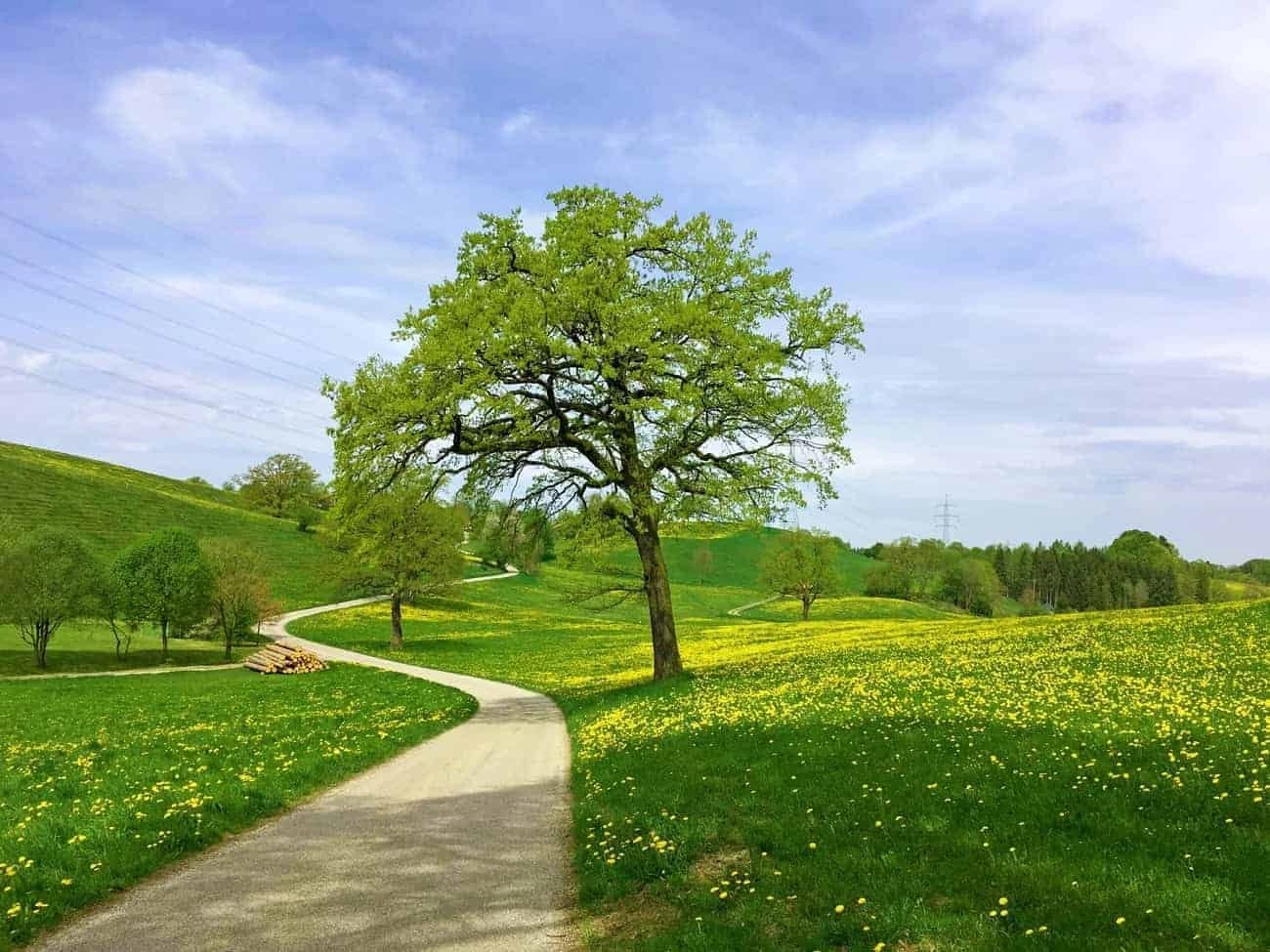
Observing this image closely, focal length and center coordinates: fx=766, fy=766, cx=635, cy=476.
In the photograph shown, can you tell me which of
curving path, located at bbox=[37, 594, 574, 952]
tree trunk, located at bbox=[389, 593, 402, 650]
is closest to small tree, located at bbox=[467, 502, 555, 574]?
curving path, located at bbox=[37, 594, 574, 952]

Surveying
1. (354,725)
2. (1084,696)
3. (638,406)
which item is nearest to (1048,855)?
(1084,696)

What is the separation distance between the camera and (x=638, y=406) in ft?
79.4

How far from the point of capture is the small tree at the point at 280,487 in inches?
5714

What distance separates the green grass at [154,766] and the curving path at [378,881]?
0.47 meters

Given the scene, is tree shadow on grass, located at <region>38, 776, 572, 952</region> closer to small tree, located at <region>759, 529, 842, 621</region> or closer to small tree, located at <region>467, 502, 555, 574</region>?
small tree, located at <region>467, 502, 555, 574</region>

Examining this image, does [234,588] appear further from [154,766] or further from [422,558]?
[154,766]

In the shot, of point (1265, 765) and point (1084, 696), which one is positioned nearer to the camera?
point (1265, 765)

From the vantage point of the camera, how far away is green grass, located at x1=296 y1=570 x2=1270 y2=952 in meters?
6.82

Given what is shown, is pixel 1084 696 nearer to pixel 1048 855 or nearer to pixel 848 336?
pixel 1048 855

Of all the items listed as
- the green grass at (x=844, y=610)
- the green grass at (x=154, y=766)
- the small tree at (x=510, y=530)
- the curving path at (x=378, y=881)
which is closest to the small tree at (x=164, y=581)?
the green grass at (x=154, y=766)

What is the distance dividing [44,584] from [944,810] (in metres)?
55.7

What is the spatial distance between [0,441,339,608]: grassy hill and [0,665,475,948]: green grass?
160 feet

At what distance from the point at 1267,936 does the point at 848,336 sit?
2388 cm

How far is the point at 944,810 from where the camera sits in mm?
9656
